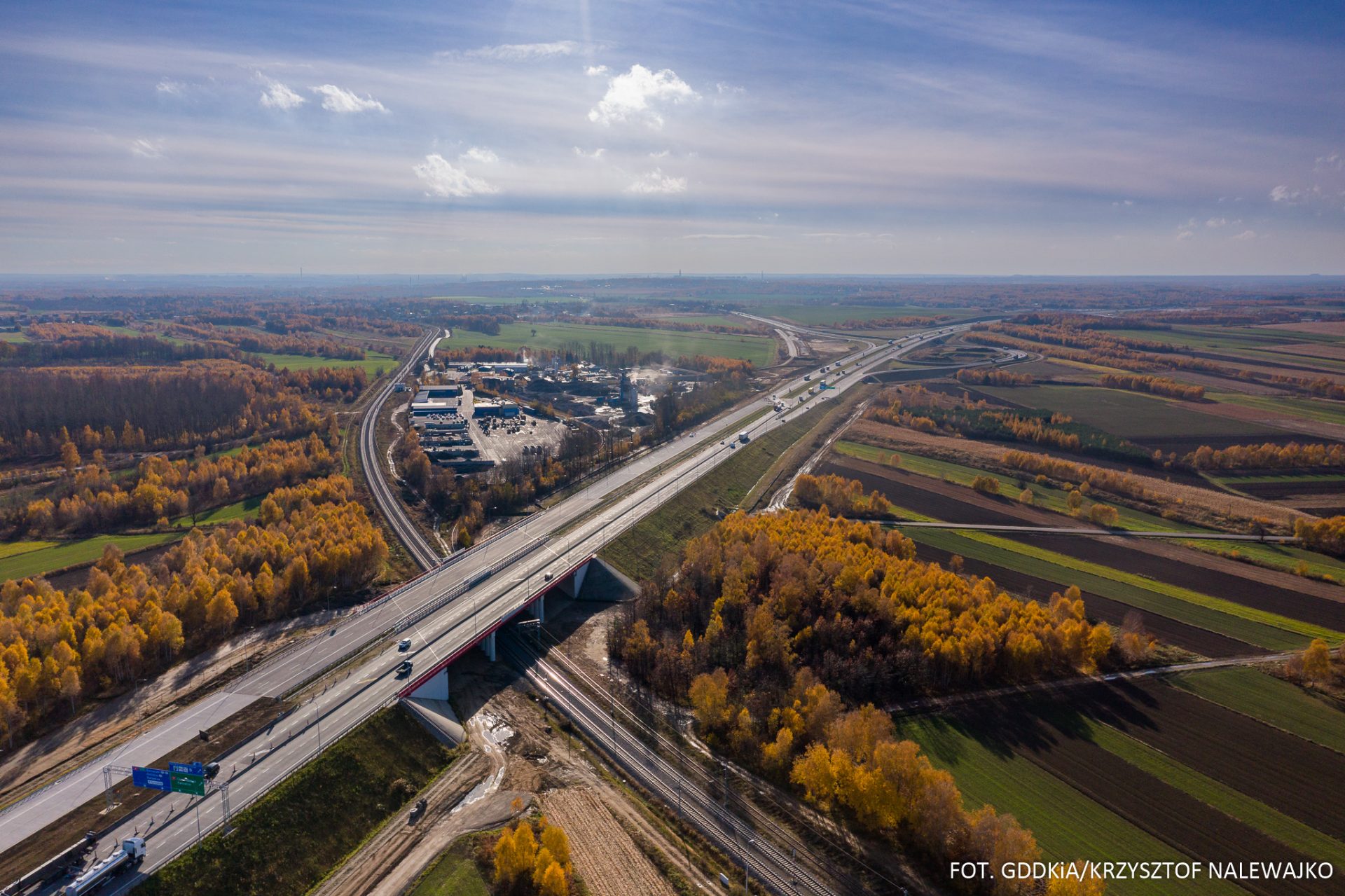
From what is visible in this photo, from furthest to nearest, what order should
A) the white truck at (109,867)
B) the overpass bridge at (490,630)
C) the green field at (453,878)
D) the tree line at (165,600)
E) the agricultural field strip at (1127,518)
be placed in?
the agricultural field strip at (1127,518) < the overpass bridge at (490,630) < the tree line at (165,600) < the green field at (453,878) < the white truck at (109,867)

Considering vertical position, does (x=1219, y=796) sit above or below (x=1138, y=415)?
below

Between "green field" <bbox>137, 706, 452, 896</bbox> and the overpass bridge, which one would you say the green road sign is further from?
the overpass bridge

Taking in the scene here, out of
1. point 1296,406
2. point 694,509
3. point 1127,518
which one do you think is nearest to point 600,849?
point 694,509

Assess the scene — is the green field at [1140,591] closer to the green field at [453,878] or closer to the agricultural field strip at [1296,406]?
the green field at [453,878]

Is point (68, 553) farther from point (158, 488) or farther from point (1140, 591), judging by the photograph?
point (1140, 591)

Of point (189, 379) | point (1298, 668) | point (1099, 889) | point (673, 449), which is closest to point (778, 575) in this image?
point (1099, 889)

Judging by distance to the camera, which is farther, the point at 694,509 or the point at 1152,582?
the point at 694,509

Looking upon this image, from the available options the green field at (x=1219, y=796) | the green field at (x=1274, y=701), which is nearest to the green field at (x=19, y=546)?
the green field at (x=1219, y=796)
